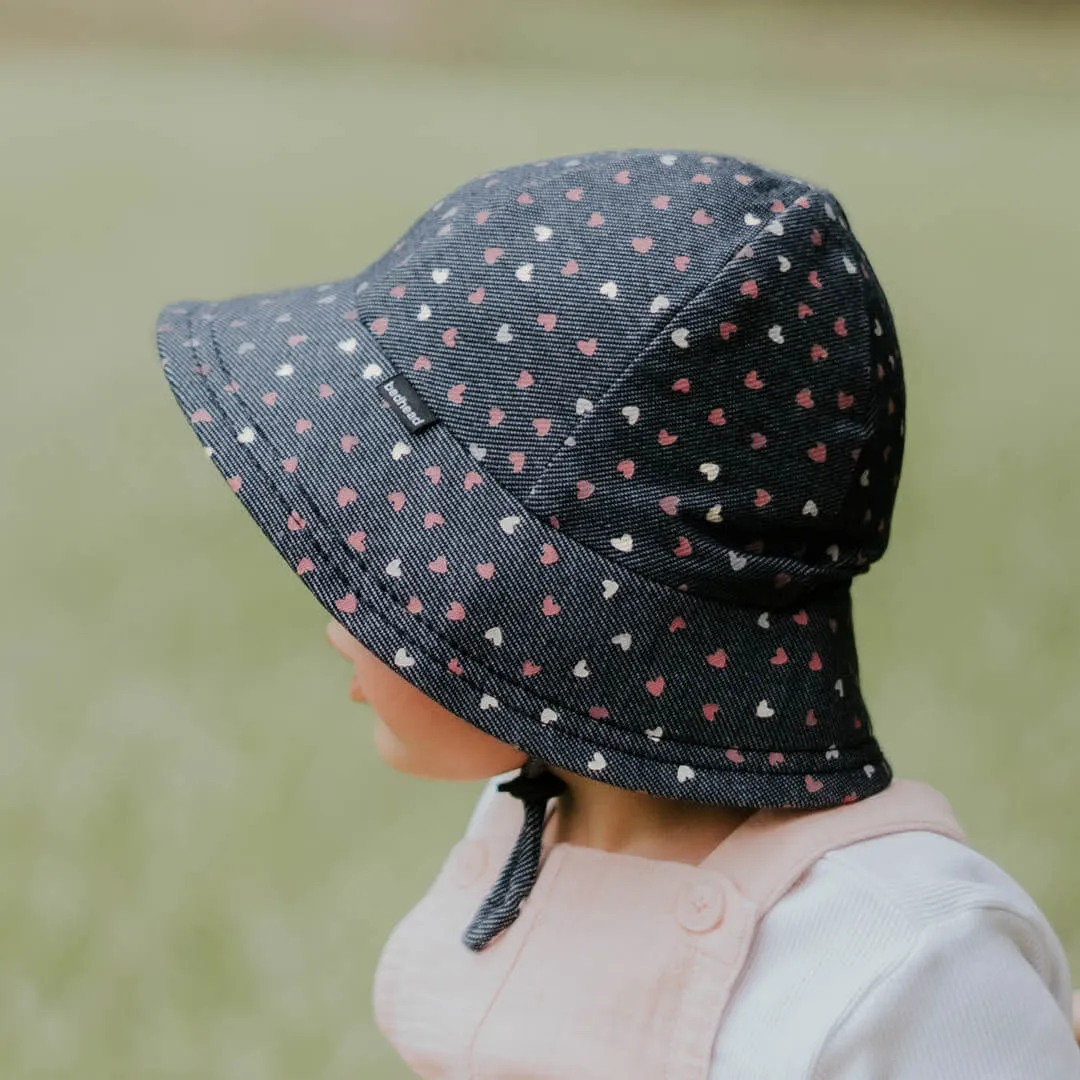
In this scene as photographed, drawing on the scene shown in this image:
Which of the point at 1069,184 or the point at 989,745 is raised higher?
the point at 1069,184

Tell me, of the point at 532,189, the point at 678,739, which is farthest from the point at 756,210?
the point at 678,739

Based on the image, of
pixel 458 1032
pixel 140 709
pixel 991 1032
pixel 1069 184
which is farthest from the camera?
pixel 1069 184

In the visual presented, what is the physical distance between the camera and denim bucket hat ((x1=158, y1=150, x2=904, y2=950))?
55 centimetres

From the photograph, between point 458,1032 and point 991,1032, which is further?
point 458,1032

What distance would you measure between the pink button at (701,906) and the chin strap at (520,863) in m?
0.11

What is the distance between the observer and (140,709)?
4.01 ft

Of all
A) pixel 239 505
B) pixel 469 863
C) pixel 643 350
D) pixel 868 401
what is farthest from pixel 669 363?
pixel 239 505

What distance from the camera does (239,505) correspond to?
50.4 inches

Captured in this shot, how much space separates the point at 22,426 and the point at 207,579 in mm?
267

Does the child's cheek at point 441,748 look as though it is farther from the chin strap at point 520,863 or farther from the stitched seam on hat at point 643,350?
the stitched seam on hat at point 643,350

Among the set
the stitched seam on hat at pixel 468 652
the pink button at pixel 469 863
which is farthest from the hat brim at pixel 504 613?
the pink button at pixel 469 863

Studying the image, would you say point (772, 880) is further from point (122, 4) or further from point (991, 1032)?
point (122, 4)

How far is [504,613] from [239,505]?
2.62 feet

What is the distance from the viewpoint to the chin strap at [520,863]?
0.69 m
